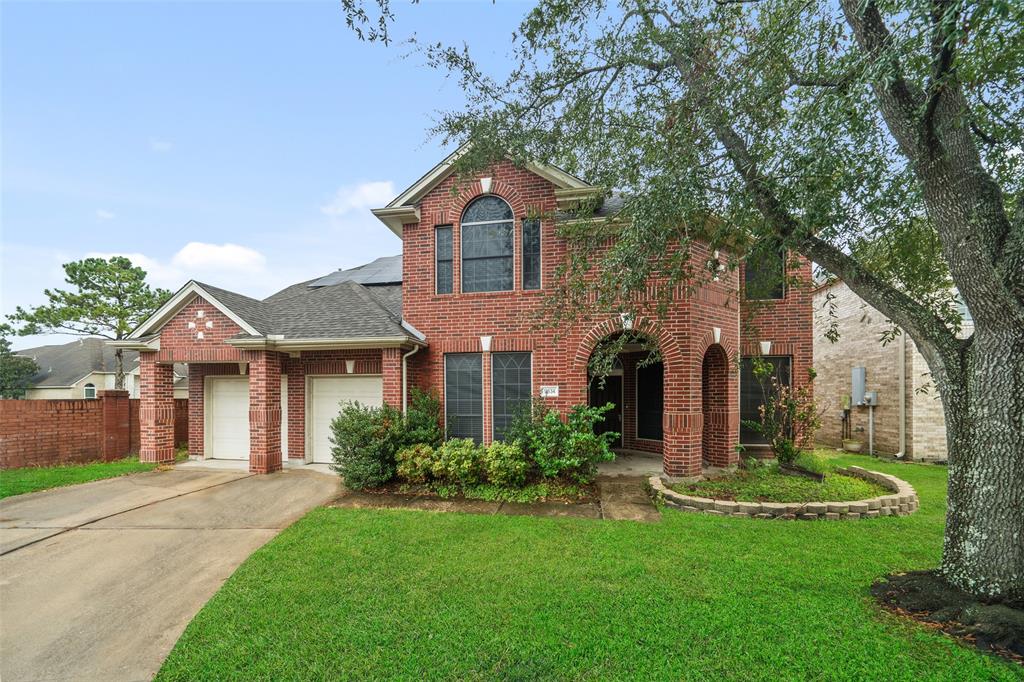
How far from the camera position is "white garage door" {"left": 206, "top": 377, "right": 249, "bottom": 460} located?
10.8 m

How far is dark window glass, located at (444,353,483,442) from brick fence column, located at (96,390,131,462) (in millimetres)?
9525

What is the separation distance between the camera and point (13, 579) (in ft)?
15.7

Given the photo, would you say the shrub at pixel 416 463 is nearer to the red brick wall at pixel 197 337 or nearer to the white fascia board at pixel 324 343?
the white fascia board at pixel 324 343

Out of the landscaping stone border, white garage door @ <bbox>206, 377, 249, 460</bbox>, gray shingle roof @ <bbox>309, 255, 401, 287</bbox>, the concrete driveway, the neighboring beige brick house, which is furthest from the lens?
gray shingle roof @ <bbox>309, 255, 401, 287</bbox>

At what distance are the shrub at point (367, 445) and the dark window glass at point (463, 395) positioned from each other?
4.29 ft

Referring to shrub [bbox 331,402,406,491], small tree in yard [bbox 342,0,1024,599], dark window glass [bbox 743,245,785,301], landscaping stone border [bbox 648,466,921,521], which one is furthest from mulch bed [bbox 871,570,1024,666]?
shrub [bbox 331,402,406,491]

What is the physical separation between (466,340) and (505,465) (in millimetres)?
2928

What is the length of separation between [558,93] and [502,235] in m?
3.12

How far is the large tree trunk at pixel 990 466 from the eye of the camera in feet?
12.6

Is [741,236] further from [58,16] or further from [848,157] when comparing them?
[58,16]

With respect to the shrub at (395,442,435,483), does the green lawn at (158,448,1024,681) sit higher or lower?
lower

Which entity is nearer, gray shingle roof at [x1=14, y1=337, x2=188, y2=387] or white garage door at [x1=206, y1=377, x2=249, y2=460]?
white garage door at [x1=206, y1=377, x2=249, y2=460]

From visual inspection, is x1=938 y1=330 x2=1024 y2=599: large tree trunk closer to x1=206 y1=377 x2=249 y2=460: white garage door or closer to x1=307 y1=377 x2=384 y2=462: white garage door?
x1=307 y1=377 x2=384 y2=462: white garage door

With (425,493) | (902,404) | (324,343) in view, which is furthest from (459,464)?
(902,404)
